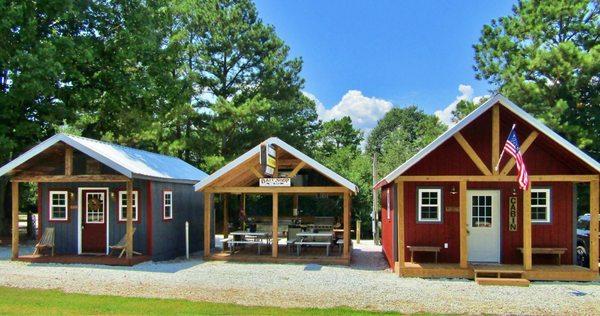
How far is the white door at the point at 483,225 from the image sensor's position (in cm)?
1462

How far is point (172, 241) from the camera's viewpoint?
58.6ft

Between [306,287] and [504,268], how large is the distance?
5.22 metres

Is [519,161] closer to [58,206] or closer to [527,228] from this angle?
[527,228]

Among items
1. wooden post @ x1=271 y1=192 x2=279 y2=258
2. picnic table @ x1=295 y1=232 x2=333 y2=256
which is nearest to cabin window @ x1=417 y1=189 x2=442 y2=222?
picnic table @ x1=295 y1=232 x2=333 y2=256

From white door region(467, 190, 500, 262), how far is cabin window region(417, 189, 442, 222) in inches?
34.1

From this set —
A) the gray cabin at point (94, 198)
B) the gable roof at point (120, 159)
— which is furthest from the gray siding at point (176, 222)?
the gable roof at point (120, 159)

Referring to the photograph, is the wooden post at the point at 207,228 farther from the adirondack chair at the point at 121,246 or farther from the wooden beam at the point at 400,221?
the wooden beam at the point at 400,221

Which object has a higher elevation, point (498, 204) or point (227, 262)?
A: point (498, 204)

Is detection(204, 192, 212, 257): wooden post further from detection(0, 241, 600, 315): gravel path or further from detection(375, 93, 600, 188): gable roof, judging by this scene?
detection(375, 93, 600, 188): gable roof

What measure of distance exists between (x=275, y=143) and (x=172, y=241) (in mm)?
5331

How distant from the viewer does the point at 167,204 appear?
58.0 ft

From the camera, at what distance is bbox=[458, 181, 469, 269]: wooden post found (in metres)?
13.4

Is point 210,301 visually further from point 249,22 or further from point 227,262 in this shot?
A: point 249,22

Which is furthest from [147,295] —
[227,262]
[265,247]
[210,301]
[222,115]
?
[222,115]
